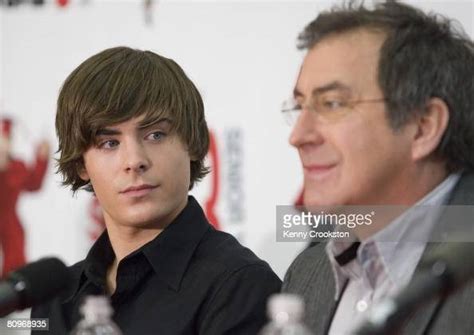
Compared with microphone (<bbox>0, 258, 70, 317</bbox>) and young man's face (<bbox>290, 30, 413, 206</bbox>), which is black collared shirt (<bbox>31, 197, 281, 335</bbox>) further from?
microphone (<bbox>0, 258, 70, 317</bbox>)

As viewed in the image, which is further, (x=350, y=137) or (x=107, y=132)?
(x=107, y=132)

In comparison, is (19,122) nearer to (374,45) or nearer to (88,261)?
(88,261)

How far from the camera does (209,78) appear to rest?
2.20 metres

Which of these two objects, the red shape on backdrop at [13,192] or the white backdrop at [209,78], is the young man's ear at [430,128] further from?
the red shape on backdrop at [13,192]

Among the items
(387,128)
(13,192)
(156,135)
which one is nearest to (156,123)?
(156,135)

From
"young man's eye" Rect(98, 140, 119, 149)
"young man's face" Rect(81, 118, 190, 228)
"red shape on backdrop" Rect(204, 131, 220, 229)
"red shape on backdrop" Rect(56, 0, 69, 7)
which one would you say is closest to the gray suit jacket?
"young man's face" Rect(81, 118, 190, 228)

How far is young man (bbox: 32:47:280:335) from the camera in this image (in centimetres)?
141

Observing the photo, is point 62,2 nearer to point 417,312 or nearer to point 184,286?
point 184,286

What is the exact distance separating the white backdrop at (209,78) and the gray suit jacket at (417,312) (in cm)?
58

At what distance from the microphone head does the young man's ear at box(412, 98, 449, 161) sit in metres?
0.51

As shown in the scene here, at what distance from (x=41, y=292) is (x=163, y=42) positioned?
1.29 meters

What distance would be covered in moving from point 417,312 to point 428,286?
362mm

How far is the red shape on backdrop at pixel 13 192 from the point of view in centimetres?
236

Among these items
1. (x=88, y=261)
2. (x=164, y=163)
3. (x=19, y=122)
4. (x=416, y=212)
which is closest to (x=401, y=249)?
(x=416, y=212)
